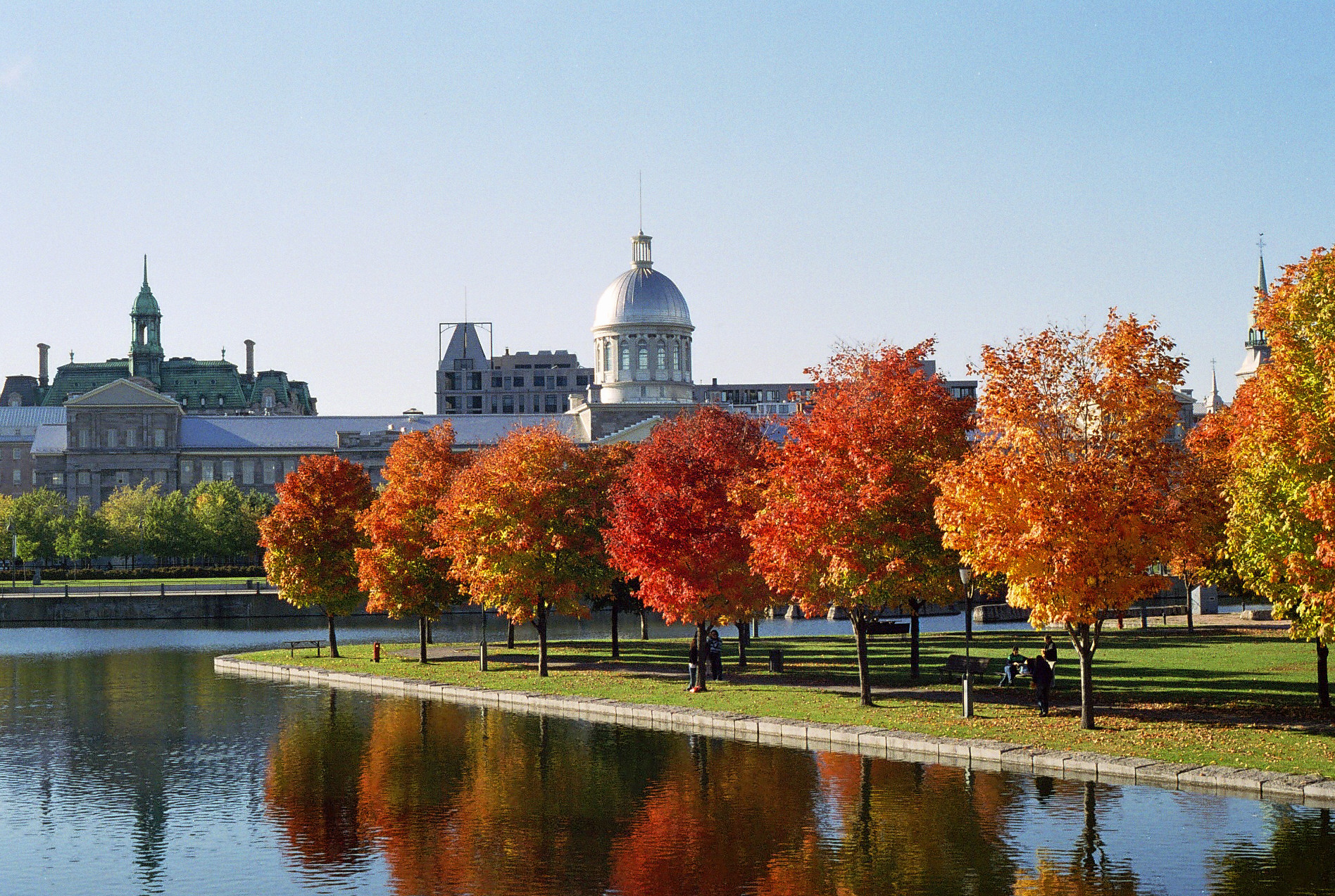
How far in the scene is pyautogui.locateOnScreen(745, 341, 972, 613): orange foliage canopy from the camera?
38312 millimetres

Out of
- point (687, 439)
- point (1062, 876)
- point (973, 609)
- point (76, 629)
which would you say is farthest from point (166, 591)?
point (1062, 876)

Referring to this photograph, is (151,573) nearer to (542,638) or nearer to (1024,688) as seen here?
(542,638)

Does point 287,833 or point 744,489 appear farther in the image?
point 744,489

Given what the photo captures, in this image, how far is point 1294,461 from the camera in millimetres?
32156

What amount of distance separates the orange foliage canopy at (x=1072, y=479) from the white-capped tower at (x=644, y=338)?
104m

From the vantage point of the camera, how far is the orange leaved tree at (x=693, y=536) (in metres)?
45.9

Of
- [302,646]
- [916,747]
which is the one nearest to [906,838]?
[916,747]

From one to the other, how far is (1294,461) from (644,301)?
4237 inches

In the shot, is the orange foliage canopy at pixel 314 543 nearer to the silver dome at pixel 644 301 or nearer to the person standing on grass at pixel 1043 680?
the person standing on grass at pixel 1043 680

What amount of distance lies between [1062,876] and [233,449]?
479 feet

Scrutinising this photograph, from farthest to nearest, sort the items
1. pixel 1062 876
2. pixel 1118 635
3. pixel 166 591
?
pixel 166 591 → pixel 1118 635 → pixel 1062 876

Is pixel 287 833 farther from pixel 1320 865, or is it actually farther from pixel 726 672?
pixel 726 672

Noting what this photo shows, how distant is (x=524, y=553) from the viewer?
167 feet

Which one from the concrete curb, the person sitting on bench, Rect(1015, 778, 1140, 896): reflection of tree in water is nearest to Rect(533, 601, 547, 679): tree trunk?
the concrete curb
